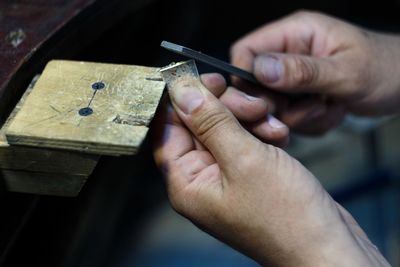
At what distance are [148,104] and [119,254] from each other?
1.14m

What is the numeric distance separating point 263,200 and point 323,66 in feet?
1.33

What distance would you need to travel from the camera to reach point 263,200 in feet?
2.24

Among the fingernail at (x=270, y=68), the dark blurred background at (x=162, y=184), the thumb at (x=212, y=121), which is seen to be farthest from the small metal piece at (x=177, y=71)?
the dark blurred background at (x=162, y=184)

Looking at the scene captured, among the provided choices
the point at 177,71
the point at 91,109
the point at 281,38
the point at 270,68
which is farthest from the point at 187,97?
the point at 281,38

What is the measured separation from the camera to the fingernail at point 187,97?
2.27ft

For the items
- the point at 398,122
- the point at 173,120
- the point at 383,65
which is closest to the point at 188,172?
the point at 173,120

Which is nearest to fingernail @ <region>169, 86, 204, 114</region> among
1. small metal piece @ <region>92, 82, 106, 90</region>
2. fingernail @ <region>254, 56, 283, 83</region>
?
small metal piece @ <region>92, 82, 106, 90</region>

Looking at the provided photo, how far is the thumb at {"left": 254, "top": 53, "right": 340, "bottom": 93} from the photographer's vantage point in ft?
3.08

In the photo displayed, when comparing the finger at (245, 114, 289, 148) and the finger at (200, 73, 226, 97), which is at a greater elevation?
the finger at (200, 73, 226, 97)

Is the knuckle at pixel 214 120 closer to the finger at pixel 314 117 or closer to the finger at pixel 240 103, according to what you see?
the finger at pixel 240 103

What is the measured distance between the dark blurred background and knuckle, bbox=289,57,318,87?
0.42 m

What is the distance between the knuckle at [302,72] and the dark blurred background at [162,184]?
42 cm

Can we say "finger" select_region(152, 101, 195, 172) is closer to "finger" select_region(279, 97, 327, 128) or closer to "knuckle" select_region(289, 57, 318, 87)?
"knuckle" select_region(289, 57, 318, 87)

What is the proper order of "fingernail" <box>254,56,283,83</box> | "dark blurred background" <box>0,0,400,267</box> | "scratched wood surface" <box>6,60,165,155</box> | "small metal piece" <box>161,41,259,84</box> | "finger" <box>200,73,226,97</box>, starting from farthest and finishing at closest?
1. "dark blurred background" <box>0,0,400,267</box>
2. "fingernail" <box>254,56,283,83</box>
3. "finger" <box>200,73,226,97</box>
4. "small metal piece" <box>161,41,259,84</box>
5. "scratched wood surface" <box>6,60,165,155</box>
